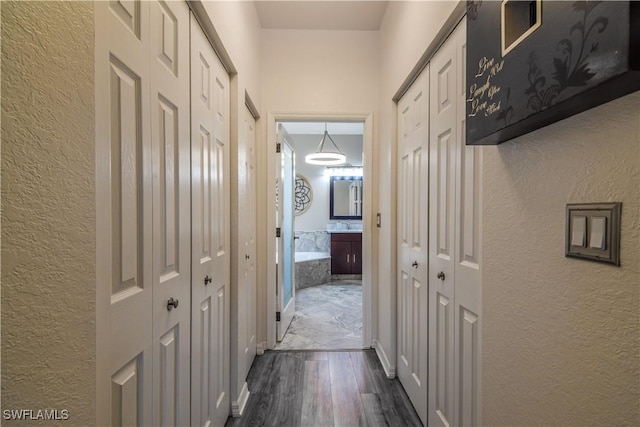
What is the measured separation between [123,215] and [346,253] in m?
5.02

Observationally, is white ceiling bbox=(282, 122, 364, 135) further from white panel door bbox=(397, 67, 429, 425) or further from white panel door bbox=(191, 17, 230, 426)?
white panel door bbox=(191, 17, 230, 426)

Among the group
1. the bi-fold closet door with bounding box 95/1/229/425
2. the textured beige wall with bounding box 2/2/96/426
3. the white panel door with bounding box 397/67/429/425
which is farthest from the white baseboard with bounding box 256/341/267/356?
the textured beige wall with bounding box 2/2/96/426

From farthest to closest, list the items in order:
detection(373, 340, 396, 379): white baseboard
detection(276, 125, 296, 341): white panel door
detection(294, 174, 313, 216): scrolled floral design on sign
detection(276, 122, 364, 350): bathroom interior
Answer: detection(294, 174, 313, 216): scrolled floral design on sign, detection(276, 122, 364, 350): bathroom interior, detection(276, 125, 296, 341): white panel door, detection(373, 340, 396, 379): white baseboard

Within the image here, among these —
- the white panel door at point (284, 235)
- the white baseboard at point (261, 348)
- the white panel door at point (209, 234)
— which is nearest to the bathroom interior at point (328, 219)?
the white panel door at point (284, 235)

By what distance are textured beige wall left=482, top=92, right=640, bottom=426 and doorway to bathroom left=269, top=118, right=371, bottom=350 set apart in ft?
7.14

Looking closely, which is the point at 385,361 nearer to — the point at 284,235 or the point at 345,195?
the point at 284,235

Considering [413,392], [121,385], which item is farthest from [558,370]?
[413,392]

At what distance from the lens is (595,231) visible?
24.9 inches

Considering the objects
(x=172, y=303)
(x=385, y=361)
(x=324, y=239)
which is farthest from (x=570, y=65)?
(x=324, y=239)

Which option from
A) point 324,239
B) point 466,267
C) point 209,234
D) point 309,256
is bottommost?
point 309,256

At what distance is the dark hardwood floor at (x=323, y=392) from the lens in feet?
5.90

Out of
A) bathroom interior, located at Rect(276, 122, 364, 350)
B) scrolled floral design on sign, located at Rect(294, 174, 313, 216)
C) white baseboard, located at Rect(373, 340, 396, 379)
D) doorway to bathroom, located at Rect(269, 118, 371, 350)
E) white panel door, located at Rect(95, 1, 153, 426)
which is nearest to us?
white panel door, located at Rect(95, 1, 153, 426)

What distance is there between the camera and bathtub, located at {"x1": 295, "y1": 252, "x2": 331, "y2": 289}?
5070mm

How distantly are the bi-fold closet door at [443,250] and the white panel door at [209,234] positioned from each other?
3.70 ft
